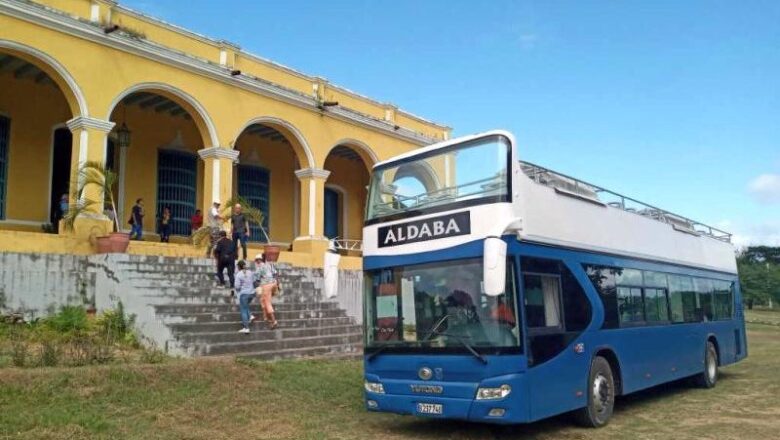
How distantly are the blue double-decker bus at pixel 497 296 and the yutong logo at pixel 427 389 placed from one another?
12 mm

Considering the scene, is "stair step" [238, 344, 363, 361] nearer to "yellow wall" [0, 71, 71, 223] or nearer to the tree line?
"yellow wall" [0, 71, 71, 223]

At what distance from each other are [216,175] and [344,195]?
8.20 m

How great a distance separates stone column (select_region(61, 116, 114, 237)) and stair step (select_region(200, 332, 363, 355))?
4.36m

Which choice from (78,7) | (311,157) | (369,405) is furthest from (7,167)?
(369,405)

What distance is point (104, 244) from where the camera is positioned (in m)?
13.6

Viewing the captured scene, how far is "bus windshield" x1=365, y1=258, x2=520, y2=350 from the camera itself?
6.93m

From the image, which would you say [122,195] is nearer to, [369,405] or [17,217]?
[17,217]

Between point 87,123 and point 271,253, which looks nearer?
point 87,123

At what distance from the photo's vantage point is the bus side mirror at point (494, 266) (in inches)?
254

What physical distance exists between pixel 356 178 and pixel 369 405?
17.9 metres

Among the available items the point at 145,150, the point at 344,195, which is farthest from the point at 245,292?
the point at 344,195

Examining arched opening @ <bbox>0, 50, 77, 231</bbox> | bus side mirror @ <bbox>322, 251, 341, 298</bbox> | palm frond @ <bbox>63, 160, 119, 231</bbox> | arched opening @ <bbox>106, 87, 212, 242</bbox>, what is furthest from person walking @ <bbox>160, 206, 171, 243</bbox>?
bus side mirror @ <bbox>322, 251, 341, 298</bbox>

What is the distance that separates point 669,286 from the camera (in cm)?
1086

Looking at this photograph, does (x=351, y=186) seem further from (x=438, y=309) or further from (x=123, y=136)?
(x=438, y=309)
